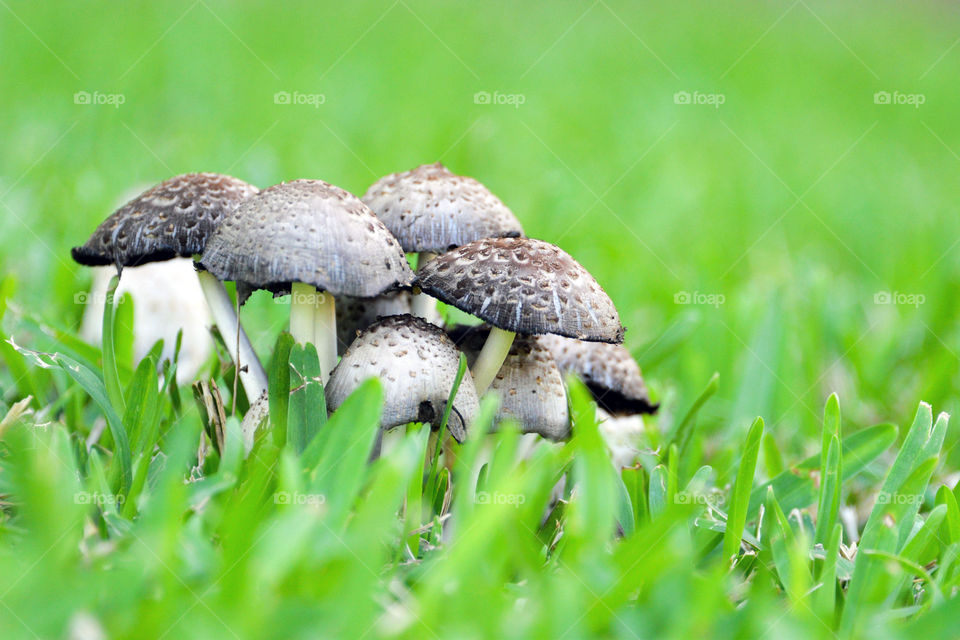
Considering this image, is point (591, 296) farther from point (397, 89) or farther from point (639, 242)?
point (397, 89)
